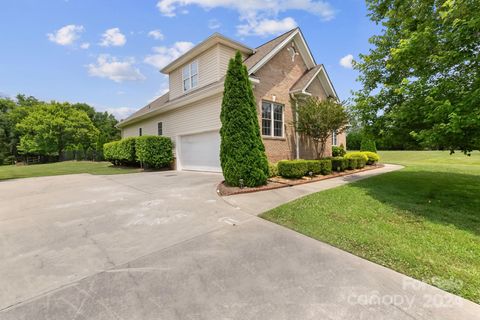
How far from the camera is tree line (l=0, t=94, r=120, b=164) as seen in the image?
103ft

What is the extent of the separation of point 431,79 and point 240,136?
5.93 metres

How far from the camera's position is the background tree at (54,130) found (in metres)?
31.2

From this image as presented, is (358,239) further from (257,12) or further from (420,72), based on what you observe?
(257,12)

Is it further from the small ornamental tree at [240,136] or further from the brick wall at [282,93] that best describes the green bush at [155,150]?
the small ornamental tree at [240,136]

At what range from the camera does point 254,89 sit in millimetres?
10625

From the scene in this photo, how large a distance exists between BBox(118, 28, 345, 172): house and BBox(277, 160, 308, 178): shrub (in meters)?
1.92

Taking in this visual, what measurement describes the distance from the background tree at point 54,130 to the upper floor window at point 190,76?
28.3 metres

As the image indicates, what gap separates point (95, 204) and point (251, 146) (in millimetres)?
5235

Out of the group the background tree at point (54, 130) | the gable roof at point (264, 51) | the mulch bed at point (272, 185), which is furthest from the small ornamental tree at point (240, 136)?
the background tree at point (54, 130)

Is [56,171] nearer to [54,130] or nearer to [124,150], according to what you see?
[124,150]

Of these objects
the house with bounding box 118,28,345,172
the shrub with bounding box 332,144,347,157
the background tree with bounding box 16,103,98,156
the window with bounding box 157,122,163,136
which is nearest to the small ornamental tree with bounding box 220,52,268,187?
the house with bounding box 118,28,345,172

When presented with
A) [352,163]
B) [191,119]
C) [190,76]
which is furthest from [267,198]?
[190,76]

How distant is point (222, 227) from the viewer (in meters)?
4.33

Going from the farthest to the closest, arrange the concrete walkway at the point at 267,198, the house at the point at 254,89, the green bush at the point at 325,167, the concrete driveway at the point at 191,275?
1. the house at the point at 254,89
2. the green bush at the point at 325,167
3. the concrete walkway at the point at 267,198
4. the concrete driveway at the point at 191,275
